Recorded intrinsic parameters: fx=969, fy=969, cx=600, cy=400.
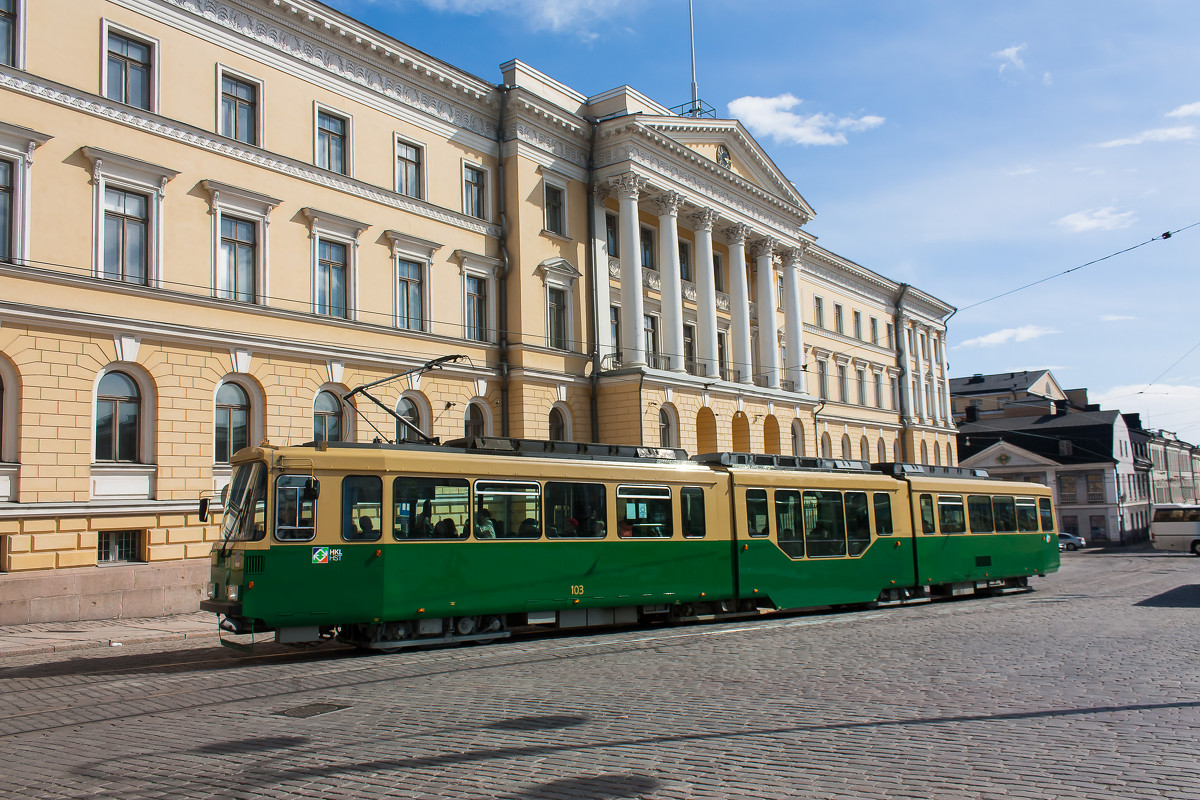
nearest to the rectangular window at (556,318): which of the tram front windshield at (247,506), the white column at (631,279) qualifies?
the white column at (631,279)

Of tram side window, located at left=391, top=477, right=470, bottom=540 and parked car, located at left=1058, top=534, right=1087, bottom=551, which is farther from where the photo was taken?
parked car, located at left=1058, top=534, right=1087, bottom=551

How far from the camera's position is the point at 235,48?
2297 cm

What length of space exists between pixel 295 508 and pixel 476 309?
17215mm

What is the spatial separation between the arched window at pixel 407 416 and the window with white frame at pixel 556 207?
8.52 meters

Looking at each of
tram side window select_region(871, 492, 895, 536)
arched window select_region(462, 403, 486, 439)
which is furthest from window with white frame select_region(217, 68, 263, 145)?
tram side window select_region(871, 492, 895, 536)

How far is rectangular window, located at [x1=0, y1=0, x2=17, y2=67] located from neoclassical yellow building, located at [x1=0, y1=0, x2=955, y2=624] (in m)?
0.05

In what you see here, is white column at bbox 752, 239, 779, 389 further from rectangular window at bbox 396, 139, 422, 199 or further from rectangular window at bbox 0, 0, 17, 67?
rectangular window at bbox 0, 0, 17, 67

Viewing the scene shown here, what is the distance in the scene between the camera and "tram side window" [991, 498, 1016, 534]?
2480 cm

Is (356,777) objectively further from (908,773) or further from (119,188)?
(119,188)

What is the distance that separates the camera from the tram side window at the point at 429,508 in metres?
13.6

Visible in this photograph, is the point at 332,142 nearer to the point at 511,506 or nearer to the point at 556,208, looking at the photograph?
the point at 556,208

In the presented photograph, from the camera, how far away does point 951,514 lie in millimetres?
23141

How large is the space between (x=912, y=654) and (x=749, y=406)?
25.8 meters

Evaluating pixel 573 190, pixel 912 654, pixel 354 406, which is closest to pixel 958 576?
pixel 912 654
